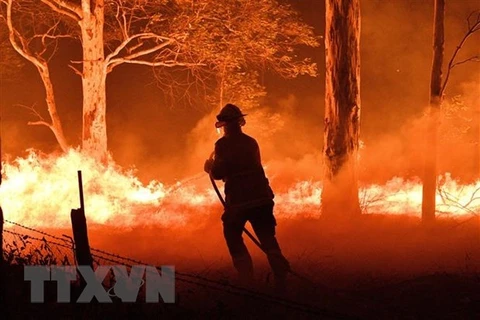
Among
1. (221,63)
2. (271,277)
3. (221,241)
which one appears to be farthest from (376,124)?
(271,277)

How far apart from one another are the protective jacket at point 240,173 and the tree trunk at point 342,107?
4.72m

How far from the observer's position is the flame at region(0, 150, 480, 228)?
13.4 m

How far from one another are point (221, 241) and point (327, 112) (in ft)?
10.7

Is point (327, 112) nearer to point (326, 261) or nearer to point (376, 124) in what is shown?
point (326, 261)

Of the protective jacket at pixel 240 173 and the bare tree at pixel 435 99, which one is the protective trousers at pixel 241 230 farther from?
the bare tree at pixel 435 99

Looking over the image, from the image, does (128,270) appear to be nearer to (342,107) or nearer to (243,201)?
(243,201)

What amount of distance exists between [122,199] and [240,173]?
8050mm

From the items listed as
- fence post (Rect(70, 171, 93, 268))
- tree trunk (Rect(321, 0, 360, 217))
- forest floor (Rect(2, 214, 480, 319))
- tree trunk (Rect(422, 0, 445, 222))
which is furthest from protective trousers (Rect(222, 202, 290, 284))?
tree trunk (Rect(321, 0, 360, 217))

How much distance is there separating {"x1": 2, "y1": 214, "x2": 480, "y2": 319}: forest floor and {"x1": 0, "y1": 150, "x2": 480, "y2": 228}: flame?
3.15 ft

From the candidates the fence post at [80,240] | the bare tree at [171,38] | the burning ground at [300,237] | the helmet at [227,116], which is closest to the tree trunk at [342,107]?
the burning ground at [300,237]

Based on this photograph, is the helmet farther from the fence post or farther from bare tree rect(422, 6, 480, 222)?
bare tree rect(422, 6, 480, 222)

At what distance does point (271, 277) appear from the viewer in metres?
8.41

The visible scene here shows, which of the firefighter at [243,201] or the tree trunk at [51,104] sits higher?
the tree trunk at [51,104]

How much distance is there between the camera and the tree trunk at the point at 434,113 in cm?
1035
